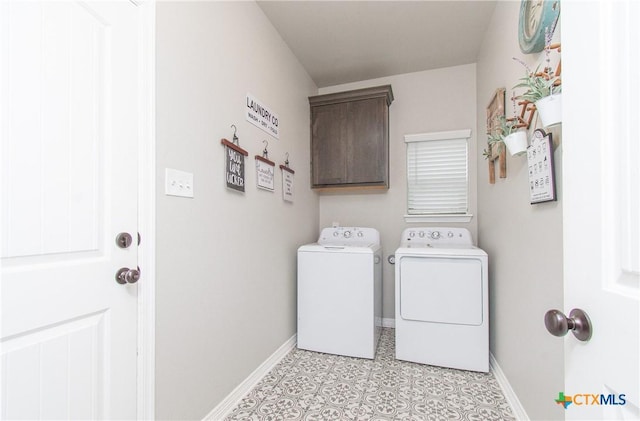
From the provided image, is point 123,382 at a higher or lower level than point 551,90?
lower

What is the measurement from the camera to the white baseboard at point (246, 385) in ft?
5.23

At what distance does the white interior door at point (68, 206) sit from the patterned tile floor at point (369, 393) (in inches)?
35.3

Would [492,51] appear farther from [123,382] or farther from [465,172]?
[123,382]

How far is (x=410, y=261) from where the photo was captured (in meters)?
2.26

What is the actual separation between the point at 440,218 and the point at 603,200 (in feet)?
8.28

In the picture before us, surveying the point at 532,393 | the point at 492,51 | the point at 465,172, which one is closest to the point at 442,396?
the point at 532,393

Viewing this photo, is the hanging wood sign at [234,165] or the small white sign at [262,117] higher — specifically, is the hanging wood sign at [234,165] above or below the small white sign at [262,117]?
below

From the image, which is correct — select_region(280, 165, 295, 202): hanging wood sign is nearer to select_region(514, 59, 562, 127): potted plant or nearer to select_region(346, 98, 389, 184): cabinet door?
select_region(346, 98, 389, 184): cabinet door

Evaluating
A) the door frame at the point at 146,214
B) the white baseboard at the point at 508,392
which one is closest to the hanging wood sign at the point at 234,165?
the door frame at the point at 146,214

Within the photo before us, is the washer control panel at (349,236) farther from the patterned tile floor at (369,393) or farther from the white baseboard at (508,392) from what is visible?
the white baseboard at (508,392)

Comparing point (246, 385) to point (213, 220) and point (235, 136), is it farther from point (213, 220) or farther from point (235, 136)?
point (235, 136)

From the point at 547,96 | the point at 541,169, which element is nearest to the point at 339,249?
the point at 541,169

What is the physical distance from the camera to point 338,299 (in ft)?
7.82

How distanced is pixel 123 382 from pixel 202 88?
1.40 m
